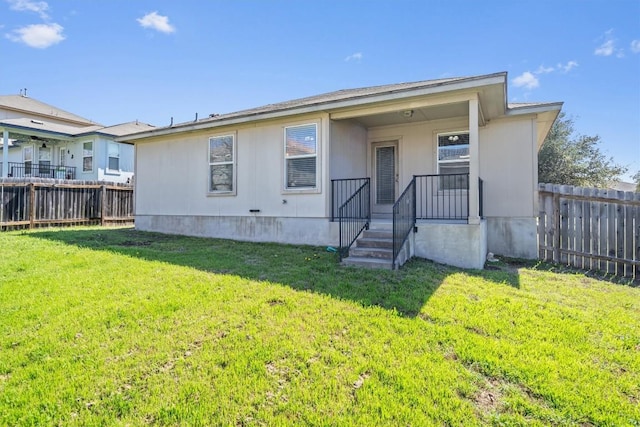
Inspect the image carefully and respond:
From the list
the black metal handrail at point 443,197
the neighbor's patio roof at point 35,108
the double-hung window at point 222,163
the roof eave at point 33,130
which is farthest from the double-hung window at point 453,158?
the neighbor's patio roof at point 35,108

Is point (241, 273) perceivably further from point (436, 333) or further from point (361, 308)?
point (436, 333)

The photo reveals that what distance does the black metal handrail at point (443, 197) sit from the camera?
27.2 ft

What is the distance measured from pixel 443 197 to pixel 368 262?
12.3ft

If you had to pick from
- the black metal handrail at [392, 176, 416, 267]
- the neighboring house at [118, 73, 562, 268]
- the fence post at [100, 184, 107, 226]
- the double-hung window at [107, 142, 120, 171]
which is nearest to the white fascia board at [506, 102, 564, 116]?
the neighboring house at [118, 73, 562, 268]

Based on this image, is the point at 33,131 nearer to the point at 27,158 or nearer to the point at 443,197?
the point at 27,158

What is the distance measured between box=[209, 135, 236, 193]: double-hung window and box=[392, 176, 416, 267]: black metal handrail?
16.1 ft

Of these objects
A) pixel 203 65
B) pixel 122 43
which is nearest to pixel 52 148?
pixel 122 43

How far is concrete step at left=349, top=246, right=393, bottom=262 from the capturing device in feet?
19.4

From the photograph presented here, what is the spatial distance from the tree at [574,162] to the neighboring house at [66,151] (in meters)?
23.7

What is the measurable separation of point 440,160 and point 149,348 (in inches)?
304

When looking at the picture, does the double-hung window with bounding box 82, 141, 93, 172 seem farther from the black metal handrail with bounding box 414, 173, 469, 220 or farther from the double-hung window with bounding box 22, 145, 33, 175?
the black metal handrail with bounding box 414, 173, 469, 220

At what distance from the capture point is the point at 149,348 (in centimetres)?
307

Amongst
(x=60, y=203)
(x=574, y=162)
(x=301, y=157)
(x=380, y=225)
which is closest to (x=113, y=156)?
(x=60, y=203)

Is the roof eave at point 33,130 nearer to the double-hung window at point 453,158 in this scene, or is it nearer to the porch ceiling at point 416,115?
the porch ceiling at point 416,115
